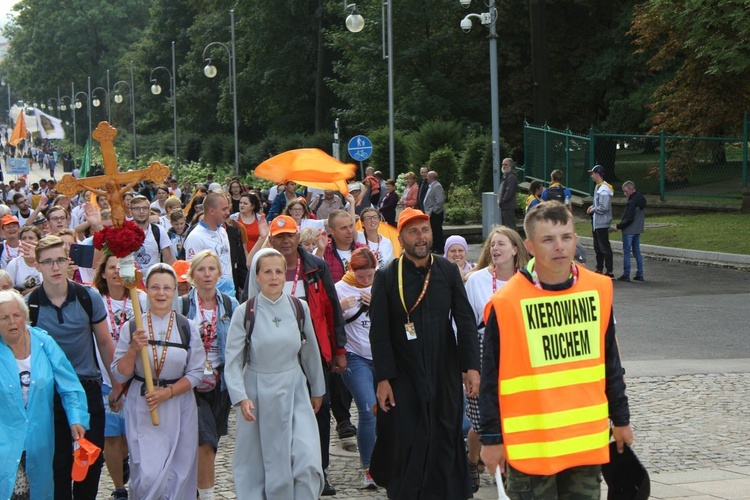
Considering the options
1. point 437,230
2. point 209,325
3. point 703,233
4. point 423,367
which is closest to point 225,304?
point 209,325

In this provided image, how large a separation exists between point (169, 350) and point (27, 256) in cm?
347

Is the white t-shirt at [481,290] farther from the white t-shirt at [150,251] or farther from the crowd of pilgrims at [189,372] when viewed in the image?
the white t-shirt at [150,251]

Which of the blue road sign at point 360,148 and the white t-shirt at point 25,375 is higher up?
the blue road sign at point 360,148

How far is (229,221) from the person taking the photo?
12.2 m

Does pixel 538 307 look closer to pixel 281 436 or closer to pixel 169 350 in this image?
pixel 281 436

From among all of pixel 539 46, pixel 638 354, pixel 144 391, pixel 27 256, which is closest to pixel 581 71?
pixel 539 46

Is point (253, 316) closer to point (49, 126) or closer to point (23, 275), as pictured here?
point (23, 275)

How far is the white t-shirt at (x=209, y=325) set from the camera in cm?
765

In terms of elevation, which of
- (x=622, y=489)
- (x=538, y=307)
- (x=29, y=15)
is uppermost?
(x=29, y=15)

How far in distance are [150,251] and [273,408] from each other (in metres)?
5.07

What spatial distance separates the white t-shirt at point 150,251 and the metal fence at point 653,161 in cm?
2069

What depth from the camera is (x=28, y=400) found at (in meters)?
6.42

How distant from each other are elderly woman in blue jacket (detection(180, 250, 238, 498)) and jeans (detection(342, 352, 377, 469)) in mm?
967

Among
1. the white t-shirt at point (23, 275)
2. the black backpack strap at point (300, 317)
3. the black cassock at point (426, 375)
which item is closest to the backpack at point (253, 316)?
the black backpack strap at point (300, 317)
